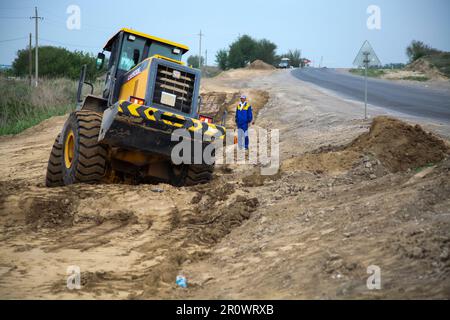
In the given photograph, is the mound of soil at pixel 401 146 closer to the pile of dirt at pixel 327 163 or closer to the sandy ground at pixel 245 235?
the sandy ground at pixel 245 235

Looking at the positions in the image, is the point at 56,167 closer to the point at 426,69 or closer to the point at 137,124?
the point at 137,124

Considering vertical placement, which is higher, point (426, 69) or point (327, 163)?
point (426, 69)

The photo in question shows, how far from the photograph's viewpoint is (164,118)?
9492 millimetres

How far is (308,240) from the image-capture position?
6219mm

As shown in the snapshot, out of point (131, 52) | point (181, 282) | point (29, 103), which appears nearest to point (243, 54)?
point (29, 103)

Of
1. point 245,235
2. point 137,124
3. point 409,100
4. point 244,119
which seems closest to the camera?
point 245,235

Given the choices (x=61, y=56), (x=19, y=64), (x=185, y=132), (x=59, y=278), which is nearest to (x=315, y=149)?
(x=185, y=132)

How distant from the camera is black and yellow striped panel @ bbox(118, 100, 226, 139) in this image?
9224mm

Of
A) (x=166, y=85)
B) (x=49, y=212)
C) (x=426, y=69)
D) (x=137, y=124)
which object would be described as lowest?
(x=49, y=212)

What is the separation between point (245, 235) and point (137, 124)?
9.90 ft

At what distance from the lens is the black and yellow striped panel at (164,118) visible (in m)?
9.22

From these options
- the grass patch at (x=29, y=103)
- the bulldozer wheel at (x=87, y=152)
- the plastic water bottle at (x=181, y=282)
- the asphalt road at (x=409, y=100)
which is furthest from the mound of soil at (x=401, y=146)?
the grass patch at (x=29, y=103)

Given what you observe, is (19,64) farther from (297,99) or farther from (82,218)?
(82,218)

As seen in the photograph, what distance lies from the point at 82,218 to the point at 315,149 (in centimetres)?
626
